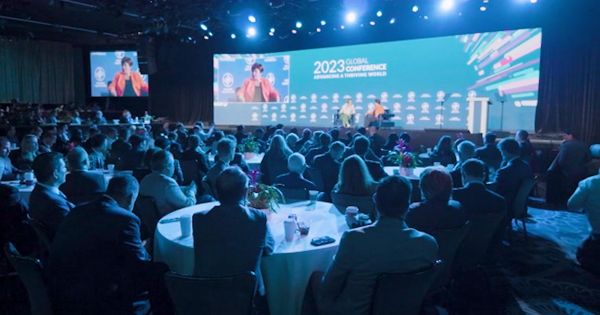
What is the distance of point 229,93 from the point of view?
1574cm

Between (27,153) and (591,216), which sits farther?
(27,153)

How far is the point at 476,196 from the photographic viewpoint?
3.74 m

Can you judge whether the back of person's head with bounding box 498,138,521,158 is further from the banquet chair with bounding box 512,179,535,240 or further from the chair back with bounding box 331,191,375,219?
the chair back with bounding box 331,191,375,219

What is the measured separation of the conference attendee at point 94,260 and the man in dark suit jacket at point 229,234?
1.34 ft

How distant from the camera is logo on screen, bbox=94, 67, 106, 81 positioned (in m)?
18.7

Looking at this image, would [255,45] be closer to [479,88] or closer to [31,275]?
[479,88]

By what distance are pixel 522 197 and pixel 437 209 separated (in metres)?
2.66

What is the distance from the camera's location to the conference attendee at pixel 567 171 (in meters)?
7.67

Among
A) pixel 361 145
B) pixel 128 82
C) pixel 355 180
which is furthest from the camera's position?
pixel 128 82

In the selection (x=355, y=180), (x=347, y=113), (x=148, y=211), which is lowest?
(x=148, y=211)

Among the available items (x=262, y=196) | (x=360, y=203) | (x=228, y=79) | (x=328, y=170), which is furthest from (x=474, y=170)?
(x=228, y=79)

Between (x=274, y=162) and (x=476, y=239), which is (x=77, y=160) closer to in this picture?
(x=274, y=162)

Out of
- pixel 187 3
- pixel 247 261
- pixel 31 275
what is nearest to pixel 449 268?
pixel 247 261

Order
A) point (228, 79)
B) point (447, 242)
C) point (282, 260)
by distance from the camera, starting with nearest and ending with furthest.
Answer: point (282, 260)
point (447, 242)
point (228, 79)
